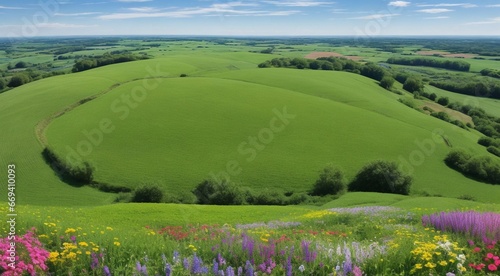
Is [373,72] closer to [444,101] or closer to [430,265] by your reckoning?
[444,101]

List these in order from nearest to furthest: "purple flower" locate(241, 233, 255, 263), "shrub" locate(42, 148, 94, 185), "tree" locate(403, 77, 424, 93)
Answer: "purple flower" locate(241, 233, 255, 263)
"shrub" locate(42, 148, 94, 185)
"tree" locate(403, 77, 424, 93)

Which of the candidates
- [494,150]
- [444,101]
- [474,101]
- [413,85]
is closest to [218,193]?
[494,150]

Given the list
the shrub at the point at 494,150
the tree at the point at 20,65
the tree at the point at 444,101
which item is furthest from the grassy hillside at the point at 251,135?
the tree at the point at 20,65

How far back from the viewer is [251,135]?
267ft

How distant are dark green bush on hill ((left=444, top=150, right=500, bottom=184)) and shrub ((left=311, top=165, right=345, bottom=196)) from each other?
28.4 metres

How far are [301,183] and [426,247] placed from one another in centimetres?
5909

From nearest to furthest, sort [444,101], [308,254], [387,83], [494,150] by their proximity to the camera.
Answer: [308,254], [494,150], [444,101], [387,83]

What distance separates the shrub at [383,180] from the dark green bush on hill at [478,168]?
16398 mm

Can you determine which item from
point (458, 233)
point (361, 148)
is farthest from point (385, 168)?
point (458, 233)

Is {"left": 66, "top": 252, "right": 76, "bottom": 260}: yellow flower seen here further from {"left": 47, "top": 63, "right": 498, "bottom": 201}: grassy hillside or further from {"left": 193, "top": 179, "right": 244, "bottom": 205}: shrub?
{"left": 47, "top": 63, "right": 498, "bottom": 201}: grassy hillside

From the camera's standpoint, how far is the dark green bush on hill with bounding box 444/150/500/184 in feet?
245

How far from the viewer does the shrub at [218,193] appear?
58656 millimetres

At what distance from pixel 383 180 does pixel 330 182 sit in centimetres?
1095

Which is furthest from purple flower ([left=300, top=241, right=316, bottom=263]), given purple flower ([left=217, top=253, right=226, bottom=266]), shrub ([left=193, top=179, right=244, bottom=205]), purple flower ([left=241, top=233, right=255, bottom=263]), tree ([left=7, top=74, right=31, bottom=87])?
tree ([left=7, top=74, right=31, bottom=87])
